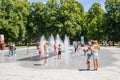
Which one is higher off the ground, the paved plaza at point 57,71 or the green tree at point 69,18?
the green tree at point 69,18

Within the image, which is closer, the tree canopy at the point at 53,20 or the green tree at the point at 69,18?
the tree canopy at the point at 53,20

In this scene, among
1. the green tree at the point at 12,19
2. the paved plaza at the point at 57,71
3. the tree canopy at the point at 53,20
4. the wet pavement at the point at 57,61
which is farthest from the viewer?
the tree canopy at the point at 53,20

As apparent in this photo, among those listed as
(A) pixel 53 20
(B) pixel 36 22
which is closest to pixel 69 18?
(A) pixel 53 20

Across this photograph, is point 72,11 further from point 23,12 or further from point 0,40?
point 0,40

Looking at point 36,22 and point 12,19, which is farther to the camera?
point 36,22

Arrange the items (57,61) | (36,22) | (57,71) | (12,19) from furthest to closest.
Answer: (36,22) < (12,19) < (57,61) < (57,71)

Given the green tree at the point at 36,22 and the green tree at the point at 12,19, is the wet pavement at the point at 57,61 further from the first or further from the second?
the green tree at the point at 36,22

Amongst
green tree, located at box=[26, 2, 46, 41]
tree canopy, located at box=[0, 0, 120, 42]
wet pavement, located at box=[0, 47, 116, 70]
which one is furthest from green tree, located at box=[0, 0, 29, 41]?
Answer: wet pavement, located at box=[0, 47, 116, 70]

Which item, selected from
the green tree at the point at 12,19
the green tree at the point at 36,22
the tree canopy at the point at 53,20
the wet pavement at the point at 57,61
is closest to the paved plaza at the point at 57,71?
the wet pavement at the point at 57,61

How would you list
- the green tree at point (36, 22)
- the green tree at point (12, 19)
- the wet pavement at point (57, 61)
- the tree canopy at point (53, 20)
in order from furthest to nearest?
the green tree at point (36, 22)
the tree canopy at point (53, 20)
the green tree at point (12, 19)
the wet pavement at point (57, 61)

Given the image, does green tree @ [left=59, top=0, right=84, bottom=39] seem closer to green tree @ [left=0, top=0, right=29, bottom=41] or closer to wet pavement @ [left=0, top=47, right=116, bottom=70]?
green tree @ [left=0, top=0, right=29, bottom=41]

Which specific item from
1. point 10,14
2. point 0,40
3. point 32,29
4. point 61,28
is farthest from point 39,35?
point 0,40

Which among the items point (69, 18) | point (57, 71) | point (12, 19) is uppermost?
point (69, 18)

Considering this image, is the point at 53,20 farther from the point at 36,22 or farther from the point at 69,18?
the point at 36,22
